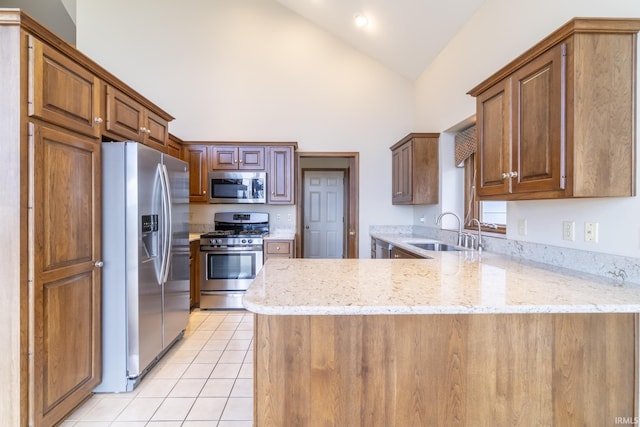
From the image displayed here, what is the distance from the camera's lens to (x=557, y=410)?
121 cm

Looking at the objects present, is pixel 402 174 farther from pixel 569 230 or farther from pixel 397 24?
pixel 569 230

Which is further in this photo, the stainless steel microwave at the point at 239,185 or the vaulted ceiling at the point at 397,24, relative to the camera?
the stainless steel microwave at the point at 239,185

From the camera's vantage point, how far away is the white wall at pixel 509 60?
1494 mm

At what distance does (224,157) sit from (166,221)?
1.75 m

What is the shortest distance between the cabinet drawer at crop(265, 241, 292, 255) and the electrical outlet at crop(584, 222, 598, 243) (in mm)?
2800

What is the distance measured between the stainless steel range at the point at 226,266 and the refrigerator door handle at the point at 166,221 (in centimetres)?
115

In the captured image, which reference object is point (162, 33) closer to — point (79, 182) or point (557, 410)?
point (79, 182)

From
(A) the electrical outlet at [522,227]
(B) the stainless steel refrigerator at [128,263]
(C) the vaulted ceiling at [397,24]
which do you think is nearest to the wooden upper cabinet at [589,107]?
(A) the electrical outlet at [522,227]

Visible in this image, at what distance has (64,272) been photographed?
5.70ft

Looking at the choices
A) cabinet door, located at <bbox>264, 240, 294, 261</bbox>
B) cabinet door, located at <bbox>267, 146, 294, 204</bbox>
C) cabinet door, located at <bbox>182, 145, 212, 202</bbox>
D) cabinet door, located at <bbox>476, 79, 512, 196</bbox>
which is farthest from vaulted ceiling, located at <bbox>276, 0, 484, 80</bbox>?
cabinet door, located at <bbox>264, 240, 294, 261</bbox>

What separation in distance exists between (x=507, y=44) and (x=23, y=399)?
3662mm

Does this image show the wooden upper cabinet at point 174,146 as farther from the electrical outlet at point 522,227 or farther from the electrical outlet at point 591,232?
the electrical outlet at point 591,232

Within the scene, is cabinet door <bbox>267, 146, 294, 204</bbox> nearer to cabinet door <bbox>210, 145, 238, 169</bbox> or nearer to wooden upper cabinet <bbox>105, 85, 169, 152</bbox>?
cabinet door <bbox>210, 145, 238, 169</bbox>

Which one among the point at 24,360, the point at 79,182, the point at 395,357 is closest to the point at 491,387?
the point at 395,357
